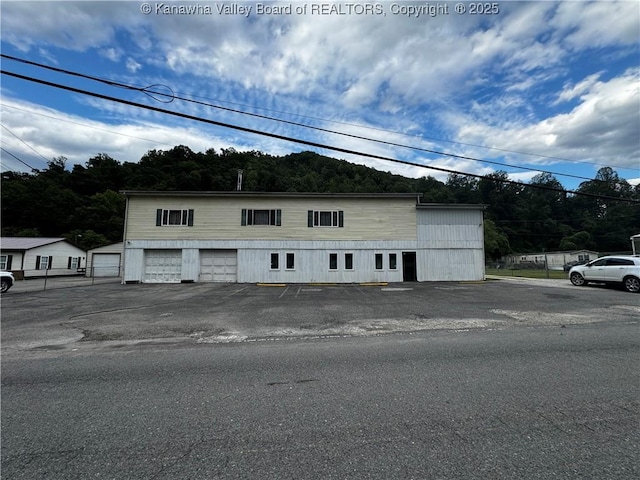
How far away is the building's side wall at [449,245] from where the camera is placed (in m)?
23.0

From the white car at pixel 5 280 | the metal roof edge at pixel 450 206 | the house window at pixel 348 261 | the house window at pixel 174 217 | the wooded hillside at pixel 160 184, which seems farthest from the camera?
the wooded hillside at pixel 160 184

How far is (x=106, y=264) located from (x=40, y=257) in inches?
247

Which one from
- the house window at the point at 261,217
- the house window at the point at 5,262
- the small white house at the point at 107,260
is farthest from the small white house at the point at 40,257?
the house window at the point at 261,217

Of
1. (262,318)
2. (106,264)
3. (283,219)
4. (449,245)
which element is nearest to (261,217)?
(283,219)

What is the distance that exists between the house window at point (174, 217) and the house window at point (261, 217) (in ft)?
12.4

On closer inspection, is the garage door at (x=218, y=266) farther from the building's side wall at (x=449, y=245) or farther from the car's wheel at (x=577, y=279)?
the car's wheel at (x=577, y=279)

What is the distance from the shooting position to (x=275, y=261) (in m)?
22.6

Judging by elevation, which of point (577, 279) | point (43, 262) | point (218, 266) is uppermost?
point (43, 262)

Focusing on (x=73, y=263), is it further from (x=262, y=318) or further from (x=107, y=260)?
(x=262, y=318)

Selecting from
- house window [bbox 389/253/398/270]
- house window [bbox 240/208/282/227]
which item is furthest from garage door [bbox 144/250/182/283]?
house window [bbox 389/253/398/270]

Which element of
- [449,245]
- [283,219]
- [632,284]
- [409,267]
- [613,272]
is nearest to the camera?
[632,284]

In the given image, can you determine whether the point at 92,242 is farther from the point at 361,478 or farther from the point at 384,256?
the point at 361,478

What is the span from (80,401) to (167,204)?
2127 centimetres

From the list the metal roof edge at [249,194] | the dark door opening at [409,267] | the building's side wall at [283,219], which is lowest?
the dark door opening at [409,267]
